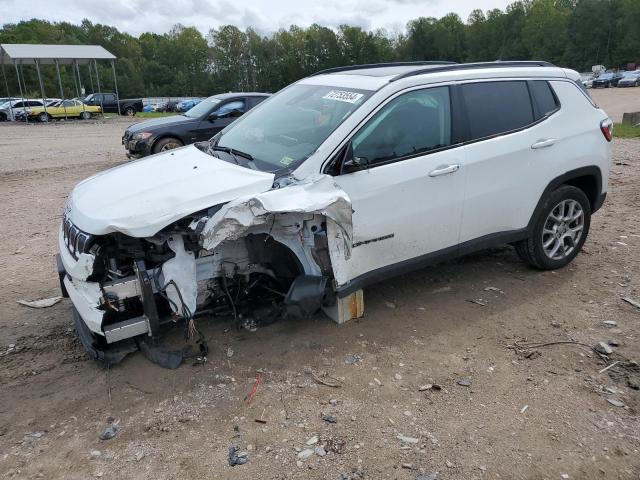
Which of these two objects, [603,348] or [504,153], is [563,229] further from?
[603,348]

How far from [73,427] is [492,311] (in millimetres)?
3213

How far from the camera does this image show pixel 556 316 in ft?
14.0

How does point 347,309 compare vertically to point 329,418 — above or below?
above

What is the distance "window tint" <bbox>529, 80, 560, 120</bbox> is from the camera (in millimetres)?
4680

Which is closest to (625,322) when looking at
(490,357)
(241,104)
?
(490,357)

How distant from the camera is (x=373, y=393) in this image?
3.35 metres

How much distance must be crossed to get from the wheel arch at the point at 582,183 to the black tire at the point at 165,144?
8250 millimetres

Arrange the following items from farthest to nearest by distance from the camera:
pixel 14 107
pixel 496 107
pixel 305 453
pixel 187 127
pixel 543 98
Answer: pixel 14 107
pixel 187 127
pixel 543 98
pixel 496 107
pixel 305 453

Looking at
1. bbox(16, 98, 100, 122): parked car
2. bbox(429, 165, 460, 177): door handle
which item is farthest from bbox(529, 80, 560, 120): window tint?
bbox(16, 98, 100, 122): parked car

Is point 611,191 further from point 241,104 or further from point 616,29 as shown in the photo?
point 616,29

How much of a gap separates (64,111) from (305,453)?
35592mm

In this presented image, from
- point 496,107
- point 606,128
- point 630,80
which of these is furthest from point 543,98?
point 630,80

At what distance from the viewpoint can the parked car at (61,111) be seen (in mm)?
32031

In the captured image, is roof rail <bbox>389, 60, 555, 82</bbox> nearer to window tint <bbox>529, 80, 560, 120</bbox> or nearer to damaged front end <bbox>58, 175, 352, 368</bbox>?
window tint <bbox>529, 80, 560, 120</bbox>
